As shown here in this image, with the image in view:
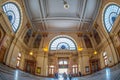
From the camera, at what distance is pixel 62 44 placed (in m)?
24.2

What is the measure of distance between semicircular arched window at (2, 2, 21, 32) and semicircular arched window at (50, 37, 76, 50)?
7234 millimetres

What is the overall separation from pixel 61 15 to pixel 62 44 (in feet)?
16.1

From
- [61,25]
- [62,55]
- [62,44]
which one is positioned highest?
[61,25]

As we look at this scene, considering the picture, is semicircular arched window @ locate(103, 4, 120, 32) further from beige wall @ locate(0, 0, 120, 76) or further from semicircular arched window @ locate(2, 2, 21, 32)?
semicircular arched window @ locate(2, 2, 21, 32)

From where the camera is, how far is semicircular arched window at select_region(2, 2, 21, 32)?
1625cm

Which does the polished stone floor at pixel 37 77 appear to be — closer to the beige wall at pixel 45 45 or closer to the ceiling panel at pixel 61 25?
the beige wall at pixel 45 45

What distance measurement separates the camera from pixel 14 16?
1741 centimetres

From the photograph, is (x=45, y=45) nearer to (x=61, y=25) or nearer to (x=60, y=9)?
(x=61, y=25)

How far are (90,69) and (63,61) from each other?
158 inches

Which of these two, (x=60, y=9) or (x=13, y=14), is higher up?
(x=60, y=9)

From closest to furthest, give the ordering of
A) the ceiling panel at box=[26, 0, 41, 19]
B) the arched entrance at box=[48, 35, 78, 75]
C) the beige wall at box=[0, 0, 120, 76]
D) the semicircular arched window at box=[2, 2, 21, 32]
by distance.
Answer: the beige wall at box=[0, 0, 120, 76] → the semicircular arched window at box=[2, 2, 21, 32] → the ceiling panel at box=[26, 0, 41, 19] → the arched entrance at box=[48, 35, 78, 75]

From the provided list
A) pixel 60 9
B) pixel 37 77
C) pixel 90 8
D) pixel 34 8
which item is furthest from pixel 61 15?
pixel 37 77

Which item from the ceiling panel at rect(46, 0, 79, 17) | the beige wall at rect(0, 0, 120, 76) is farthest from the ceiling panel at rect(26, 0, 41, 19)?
the ceiling panel at rect(46, 0, 79, 17)

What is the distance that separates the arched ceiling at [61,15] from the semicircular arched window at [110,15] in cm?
122
